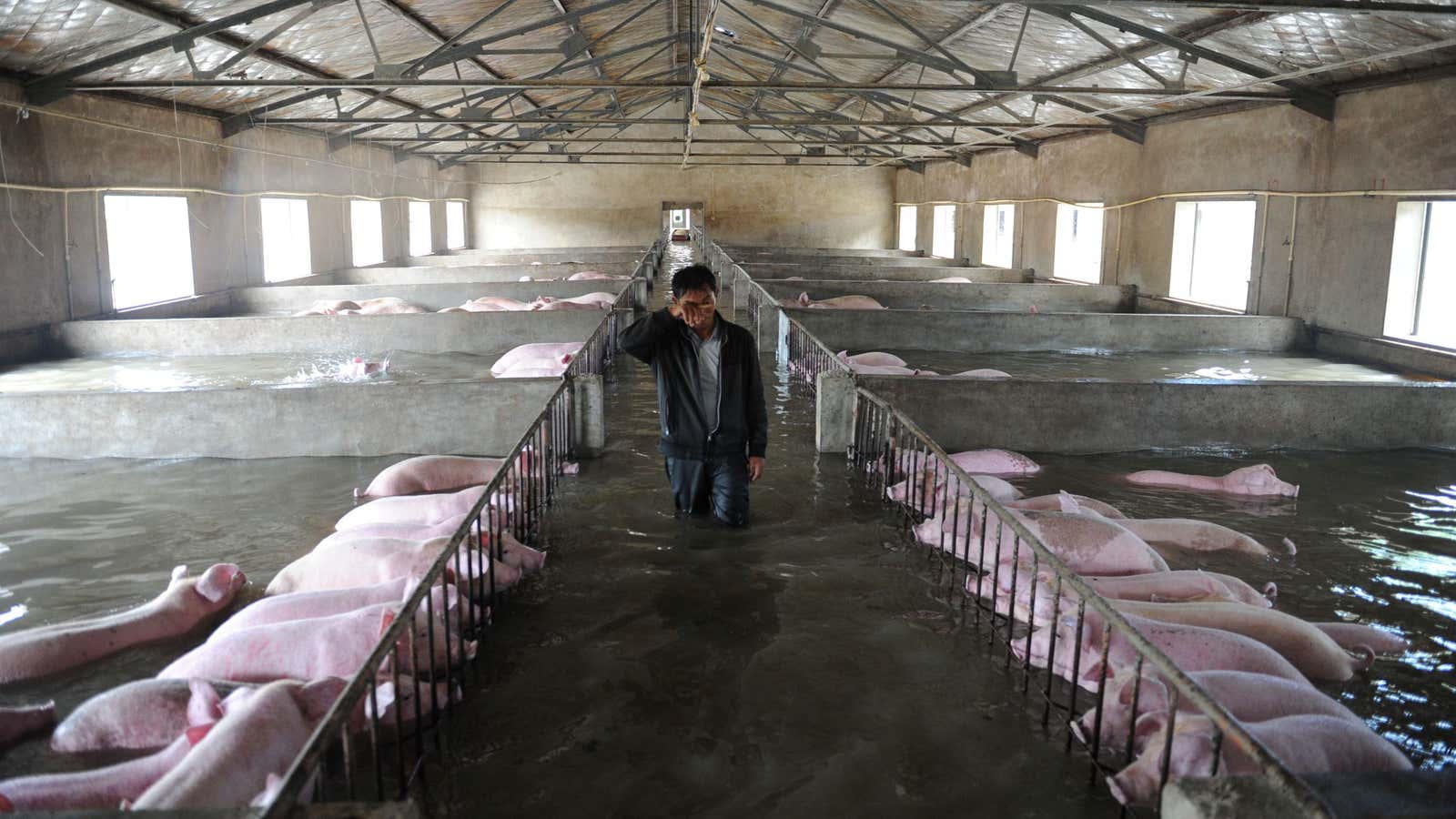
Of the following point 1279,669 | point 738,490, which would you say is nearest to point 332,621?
point 738,490

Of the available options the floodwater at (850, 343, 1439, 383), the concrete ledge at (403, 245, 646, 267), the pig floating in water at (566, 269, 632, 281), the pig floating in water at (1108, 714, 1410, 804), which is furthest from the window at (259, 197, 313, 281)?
the pig floating in water at (1108, 714, 1410, 804)

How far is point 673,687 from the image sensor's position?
3988 mm

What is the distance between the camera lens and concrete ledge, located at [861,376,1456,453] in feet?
Answer: 26.4

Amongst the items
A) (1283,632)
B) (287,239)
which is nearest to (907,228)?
(287,239)

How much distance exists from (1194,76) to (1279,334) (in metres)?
3.70

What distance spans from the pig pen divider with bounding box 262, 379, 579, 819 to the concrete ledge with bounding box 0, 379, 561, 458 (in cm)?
239

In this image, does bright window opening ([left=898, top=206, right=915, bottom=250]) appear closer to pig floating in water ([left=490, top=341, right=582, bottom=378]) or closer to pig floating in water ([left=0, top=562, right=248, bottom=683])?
pig floating in water ([left=490, top=341, right=582, bottom=378])

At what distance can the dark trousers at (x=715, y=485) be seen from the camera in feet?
18.8

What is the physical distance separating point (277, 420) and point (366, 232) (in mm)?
18787

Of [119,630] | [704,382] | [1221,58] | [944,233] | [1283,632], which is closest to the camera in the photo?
[1283,632]

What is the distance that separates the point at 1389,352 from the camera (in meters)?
11.8

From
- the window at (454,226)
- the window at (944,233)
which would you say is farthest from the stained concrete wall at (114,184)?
the window at (944,233)

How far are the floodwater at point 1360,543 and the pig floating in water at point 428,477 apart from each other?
155 inches

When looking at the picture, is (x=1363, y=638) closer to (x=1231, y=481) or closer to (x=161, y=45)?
(x=1231, y=481)
